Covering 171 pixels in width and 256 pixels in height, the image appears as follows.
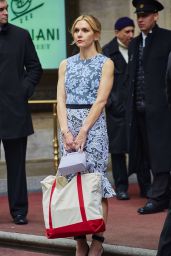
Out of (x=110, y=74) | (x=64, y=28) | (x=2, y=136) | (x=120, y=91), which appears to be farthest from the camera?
(x=64, y=28)

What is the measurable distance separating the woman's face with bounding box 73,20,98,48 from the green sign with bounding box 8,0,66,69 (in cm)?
646

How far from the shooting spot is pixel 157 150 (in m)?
9.00

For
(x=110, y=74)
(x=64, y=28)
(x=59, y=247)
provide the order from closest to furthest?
(x=110, y=74) → (x=59, y=247) → (x=64, y=28)

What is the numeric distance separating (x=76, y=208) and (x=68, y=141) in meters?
0.60

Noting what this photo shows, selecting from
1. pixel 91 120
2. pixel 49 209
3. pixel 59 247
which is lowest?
pixel 59 247

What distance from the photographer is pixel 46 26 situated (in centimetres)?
1373

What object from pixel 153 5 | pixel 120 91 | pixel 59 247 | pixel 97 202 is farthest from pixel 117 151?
pixel 97 202

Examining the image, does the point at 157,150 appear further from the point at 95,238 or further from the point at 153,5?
the point at 95,238

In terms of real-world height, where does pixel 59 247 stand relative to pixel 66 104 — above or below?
below

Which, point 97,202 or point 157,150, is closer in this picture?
point 97,202

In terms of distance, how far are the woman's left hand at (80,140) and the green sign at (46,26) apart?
6822 mm

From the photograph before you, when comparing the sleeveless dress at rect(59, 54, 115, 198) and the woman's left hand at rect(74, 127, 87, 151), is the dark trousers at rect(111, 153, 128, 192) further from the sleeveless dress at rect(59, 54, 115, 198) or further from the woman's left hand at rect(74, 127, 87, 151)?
the woman's left hand at rect(74, 127, 87, 151)

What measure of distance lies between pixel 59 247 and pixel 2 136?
54.6 inches

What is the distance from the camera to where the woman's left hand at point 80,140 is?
274 inches
